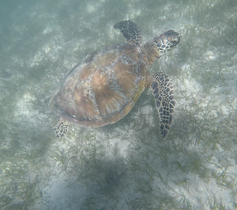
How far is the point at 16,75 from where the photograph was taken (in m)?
6.66

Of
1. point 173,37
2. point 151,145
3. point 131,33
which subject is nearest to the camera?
point 151,145

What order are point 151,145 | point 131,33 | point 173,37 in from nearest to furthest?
1. point 151,145
2. point 173,37
3. point 131,33

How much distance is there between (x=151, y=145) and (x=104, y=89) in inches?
62.6

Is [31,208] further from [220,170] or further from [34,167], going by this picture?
[220,170]

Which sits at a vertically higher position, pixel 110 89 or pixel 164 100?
pixel 110 89

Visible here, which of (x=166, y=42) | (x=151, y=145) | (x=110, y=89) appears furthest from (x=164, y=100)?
(x=166, y=42)

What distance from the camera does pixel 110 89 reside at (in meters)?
2.82

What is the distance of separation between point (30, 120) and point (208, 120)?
5208mm

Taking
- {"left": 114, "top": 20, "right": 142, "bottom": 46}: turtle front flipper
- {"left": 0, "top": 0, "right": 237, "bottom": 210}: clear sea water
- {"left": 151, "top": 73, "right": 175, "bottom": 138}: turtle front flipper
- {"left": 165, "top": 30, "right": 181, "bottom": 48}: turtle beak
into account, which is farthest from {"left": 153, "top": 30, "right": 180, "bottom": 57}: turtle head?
{"left": 114, "top": 20, "right": 142, "bottom": 46}: turtle front flipper

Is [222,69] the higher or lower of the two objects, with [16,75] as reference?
lower

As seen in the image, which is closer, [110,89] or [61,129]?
[110,89]

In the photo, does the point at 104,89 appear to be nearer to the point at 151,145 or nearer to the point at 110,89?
the point at 110,89

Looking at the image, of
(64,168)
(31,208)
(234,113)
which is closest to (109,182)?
(64,168)

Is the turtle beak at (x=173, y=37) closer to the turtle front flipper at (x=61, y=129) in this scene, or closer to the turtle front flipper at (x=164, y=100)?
A: the turtle front flipper at (x=164, y=100)
